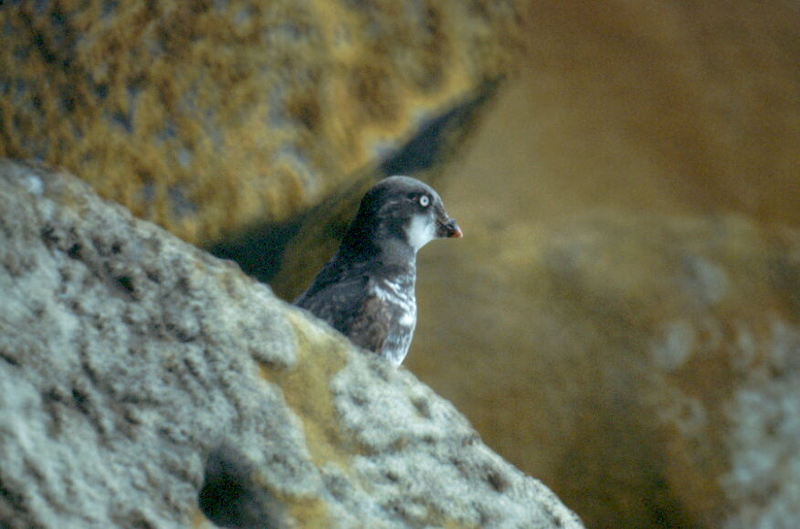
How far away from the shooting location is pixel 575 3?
4.24 metres

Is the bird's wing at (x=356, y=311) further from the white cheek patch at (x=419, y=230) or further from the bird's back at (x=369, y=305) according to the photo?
the white cheek patch at (x=419, y=230)

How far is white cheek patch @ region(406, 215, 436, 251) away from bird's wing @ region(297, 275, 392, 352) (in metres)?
0.26

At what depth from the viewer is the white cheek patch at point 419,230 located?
3.13 metres

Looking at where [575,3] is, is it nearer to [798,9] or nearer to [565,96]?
[565,96]

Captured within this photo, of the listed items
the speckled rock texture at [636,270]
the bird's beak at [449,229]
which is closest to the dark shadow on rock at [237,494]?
the bird's beak at [449,229]

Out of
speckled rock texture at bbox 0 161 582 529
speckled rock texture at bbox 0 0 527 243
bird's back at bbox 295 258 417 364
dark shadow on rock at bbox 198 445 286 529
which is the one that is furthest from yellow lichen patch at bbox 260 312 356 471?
speckled rock texture at bbox 0 0 527 243

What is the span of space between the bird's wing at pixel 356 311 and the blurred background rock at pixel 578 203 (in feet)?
0.92

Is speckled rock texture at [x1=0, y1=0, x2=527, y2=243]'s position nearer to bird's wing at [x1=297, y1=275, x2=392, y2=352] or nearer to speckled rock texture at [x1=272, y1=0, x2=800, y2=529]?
bird's wing at [x1=297, y1=275, x2=392, y2=352]

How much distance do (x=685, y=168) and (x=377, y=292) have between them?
1966 millimetres

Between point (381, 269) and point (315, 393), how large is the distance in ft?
3.92

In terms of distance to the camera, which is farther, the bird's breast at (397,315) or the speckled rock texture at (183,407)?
the bird's breast at (397,315)

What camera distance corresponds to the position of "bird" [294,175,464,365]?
2.82m

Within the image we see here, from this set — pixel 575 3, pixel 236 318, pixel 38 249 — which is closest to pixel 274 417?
pixel 236 318

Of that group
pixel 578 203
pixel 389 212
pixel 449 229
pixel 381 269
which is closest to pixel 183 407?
pixel 381 269
